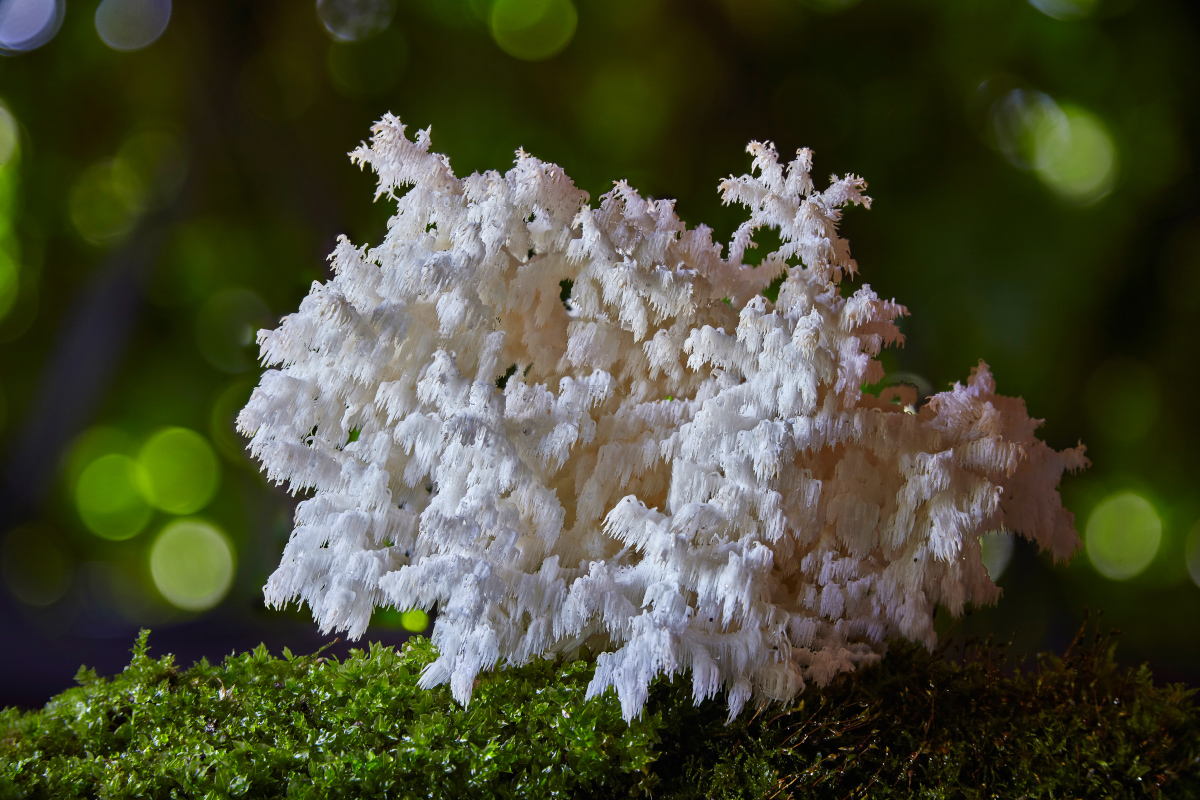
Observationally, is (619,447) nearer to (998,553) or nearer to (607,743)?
(607,743)

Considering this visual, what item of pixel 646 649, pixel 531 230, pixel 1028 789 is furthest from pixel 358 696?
pixel 1028 789

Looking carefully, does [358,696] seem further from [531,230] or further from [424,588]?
[531,230]

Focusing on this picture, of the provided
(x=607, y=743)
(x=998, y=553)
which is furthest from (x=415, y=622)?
(x=998, y=553)

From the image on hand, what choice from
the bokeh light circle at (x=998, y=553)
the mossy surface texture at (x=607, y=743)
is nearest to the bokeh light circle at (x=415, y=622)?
the mossy surface texture at (x=607, y=743)

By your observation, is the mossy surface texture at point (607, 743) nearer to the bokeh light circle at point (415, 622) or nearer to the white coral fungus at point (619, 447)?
the white coral fungus at point (619, 447)

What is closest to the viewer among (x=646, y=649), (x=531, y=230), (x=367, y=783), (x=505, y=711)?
(x=646, y=649)

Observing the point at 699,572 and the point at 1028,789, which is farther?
the point at 1028,789

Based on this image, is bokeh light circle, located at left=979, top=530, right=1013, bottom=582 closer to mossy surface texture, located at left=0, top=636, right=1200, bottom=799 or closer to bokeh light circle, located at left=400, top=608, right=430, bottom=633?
mossy surface texture, located at left=0, top=636, right=1200, bottom=799
